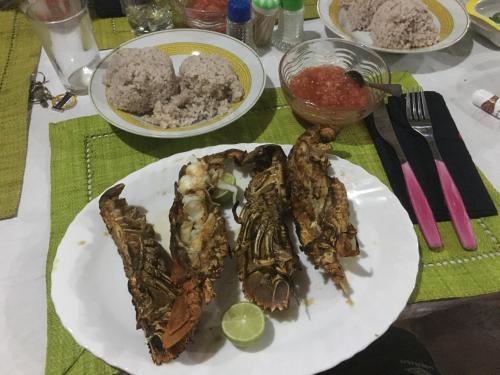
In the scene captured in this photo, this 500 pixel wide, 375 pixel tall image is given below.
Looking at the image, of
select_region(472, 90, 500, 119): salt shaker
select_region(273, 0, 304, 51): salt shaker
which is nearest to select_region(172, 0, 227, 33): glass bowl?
select_region(273, 0, 304, 51): salt shaker

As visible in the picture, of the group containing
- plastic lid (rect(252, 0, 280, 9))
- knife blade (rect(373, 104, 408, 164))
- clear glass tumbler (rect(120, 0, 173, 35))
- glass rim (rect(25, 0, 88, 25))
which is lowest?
knife blade (rect(373, 104, 408, 164))

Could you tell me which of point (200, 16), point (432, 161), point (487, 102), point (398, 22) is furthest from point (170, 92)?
point (487, 102)

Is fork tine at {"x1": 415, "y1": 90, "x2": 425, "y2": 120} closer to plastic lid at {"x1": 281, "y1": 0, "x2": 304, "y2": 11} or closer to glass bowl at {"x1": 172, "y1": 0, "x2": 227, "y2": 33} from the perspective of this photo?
plastic lid at {"x1": 281, "y1": 0, "x2": 304, "y2": 11}

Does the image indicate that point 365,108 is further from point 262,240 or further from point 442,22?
point 442,22

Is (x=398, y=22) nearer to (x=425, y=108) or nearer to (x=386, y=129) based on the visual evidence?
(x=425, y=108)

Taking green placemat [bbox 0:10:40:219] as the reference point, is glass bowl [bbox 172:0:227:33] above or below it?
above

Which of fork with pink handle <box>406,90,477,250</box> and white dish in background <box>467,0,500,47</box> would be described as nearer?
fork with pink handle <box>406,90,477,250</box>
